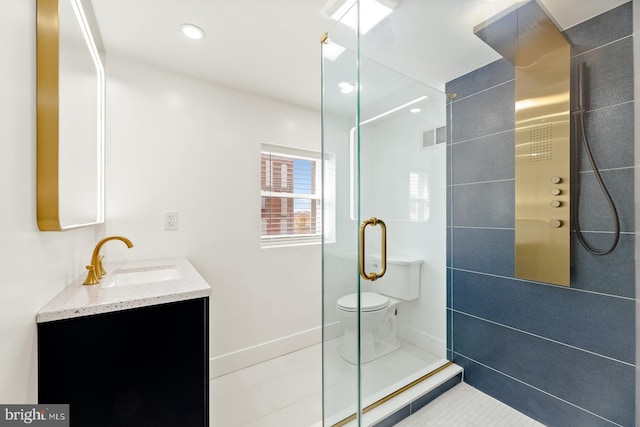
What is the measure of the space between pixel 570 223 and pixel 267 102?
7.53ft

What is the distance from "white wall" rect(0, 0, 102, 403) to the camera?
69 cm

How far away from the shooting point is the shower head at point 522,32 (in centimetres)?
144

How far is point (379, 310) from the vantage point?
5.68 feet

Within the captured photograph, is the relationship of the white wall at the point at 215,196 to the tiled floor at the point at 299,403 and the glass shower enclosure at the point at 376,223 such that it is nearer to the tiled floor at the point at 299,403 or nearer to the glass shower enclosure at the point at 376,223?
the tiled floor at the point at 299,403

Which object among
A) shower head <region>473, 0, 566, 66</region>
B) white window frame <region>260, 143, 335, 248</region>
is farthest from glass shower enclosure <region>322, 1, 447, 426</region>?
white window frame <region>260, 143, 335, 248</region>

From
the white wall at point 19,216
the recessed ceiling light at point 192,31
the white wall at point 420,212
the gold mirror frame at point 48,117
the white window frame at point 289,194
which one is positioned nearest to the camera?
the white wall at point 19,216

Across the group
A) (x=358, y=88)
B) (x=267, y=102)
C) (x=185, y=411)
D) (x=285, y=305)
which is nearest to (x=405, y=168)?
(x=358, y=88)

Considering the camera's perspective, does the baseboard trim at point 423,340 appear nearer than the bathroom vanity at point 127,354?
No

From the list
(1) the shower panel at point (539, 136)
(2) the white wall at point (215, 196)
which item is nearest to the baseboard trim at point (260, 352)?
(2) the white wall at point (215, 196)

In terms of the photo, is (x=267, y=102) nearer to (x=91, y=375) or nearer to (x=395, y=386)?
(x=91, y=375)

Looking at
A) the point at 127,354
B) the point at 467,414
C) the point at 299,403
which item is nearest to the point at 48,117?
the point at 127,354

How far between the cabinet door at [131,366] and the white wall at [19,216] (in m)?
0.07

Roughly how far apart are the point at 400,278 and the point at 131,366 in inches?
62.5

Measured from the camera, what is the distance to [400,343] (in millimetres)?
1901
